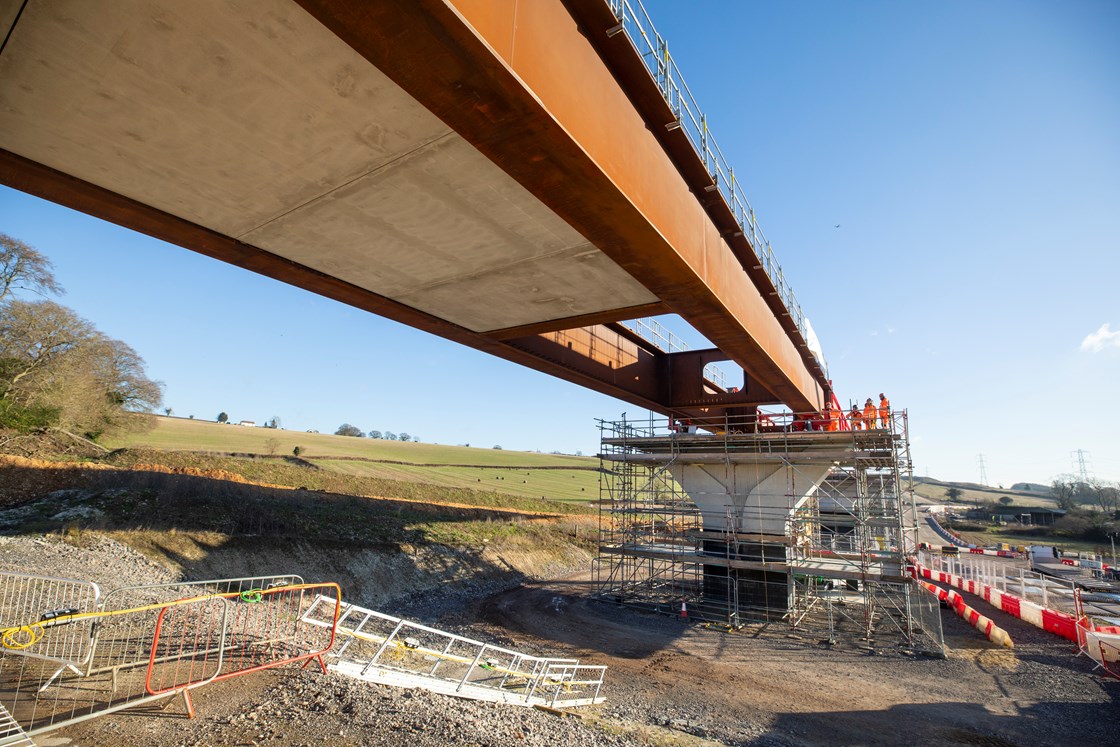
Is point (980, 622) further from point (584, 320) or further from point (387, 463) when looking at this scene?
point (387, 463)

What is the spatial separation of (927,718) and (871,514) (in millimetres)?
9052

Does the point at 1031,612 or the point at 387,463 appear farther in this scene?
the point at 387,463

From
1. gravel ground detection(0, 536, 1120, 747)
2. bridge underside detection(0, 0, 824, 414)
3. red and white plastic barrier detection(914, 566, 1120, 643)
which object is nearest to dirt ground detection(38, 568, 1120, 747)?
gravel ground detection(0, 536, 1120, 747)

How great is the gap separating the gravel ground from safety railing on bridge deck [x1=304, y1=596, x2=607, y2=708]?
0.57m

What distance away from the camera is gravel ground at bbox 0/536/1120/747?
6016 millimetres

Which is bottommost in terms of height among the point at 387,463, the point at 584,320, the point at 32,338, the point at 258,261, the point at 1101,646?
the point at 1101,646

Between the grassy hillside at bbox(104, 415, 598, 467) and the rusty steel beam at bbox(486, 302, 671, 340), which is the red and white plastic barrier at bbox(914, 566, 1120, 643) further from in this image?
the grassy hillside at bbox(104, 415, 598, 467)

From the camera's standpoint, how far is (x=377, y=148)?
6.07m

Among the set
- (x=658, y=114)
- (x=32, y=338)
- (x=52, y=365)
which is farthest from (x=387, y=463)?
(x=658, y=114)

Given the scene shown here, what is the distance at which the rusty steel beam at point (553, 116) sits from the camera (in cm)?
394

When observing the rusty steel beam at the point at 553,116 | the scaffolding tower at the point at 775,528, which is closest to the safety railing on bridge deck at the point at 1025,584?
the scaffolding tower at the point at 775,528

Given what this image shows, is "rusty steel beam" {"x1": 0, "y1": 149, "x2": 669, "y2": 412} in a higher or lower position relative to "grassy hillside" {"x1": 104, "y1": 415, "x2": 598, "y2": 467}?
higher

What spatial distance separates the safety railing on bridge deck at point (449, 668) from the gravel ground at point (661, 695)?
57 cm

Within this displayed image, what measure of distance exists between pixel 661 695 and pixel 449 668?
4.83 metres
